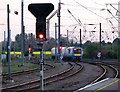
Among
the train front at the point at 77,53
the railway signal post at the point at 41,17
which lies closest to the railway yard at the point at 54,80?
the railway signal post at the point at 41,17

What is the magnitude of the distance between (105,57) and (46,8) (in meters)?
71.7

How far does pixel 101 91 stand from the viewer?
61.1 feet

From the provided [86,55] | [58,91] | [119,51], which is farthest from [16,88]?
[86,55]

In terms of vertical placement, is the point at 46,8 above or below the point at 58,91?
above

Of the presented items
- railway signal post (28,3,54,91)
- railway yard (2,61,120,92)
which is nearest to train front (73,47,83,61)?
railway yard (2,61,120,92)

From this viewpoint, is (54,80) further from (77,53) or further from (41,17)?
(77,53)

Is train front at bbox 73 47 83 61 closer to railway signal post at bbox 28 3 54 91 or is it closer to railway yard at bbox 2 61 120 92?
railway yard at bbox 2 61 120 92

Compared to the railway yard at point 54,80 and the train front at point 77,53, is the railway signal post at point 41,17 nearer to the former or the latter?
the railway yard at point 54,80

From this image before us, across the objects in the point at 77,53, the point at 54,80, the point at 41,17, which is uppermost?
the point at 41,17

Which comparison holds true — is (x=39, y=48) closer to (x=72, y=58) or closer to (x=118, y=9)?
(x=118, y=9)

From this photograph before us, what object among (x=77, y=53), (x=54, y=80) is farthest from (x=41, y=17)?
(x=77, y=53)

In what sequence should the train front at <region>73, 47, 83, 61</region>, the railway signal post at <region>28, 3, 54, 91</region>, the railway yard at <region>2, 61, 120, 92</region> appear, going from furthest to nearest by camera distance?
the train front at <region>73, 47, 83, 61</region> → the railway yard at <region>2, 61, 120, 92</region> → the railway signal post at <region>28, 3, 54, 91</region>

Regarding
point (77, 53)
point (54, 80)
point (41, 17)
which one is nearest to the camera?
point (41, 17)

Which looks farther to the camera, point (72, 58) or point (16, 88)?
point (72, 58)
